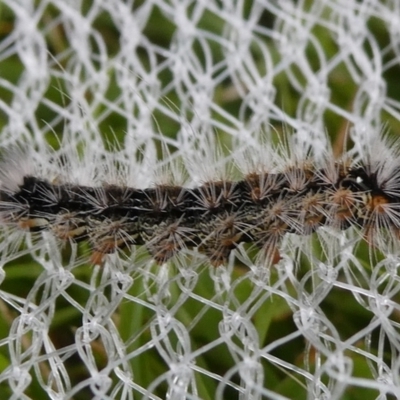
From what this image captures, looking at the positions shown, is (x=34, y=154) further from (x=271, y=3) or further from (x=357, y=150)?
(x=271, y=3)

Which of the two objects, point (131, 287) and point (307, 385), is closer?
point (307, 385)

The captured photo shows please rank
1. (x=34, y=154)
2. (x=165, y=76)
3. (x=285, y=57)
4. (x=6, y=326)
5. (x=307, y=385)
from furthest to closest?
(x=165, y=76) → (x=285, y=57) → (x=34, y=154) → (x=6, y=326) → (x=307, y=385)

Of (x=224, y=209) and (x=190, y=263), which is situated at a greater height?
(x=224, y=209)

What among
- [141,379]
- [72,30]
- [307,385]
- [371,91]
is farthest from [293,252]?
[72,30]
